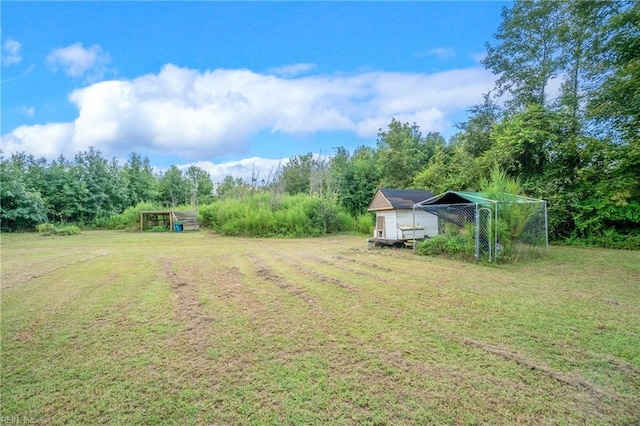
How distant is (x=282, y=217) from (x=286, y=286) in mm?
9674

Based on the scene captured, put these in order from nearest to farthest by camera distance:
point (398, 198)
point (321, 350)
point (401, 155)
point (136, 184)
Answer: point (321, 350) → point (398, 198) → point (401, 155) → point (136, 184)

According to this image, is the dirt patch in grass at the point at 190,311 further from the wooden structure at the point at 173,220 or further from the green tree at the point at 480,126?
the wooden structure at the point at 173,220

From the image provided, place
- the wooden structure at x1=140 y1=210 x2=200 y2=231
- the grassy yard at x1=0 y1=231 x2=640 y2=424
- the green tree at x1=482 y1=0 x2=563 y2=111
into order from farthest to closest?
the wooden structure at x1=140 y1=210 x2=200 y2=231, the green tree at x1=482 y1=0 x2=563 y2=111, the grassy yard at x1=0 y1=231 x2=640 y2=424

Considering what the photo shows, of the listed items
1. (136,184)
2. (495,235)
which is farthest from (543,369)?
(136,184)

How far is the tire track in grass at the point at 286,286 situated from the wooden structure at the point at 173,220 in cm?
1328

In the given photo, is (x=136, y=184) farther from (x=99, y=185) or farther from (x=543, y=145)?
(x=543, y=145)

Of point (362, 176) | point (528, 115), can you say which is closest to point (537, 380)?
point (528, 115)

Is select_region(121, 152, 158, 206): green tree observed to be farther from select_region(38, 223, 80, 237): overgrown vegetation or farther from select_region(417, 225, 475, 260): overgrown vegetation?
select_region(417, 225, 475, 260): overgrown vegetation

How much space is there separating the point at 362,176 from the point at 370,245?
10.0m

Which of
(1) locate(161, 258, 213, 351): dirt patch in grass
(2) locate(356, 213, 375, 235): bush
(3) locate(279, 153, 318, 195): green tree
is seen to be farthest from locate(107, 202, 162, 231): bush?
(1) locate(161, 258, 213, 351): dirt patch in grass

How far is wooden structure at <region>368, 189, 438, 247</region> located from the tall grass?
459 centimetres

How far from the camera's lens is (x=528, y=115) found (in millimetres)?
10781

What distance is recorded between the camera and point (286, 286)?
478cm

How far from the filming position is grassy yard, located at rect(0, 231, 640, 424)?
1857mm
